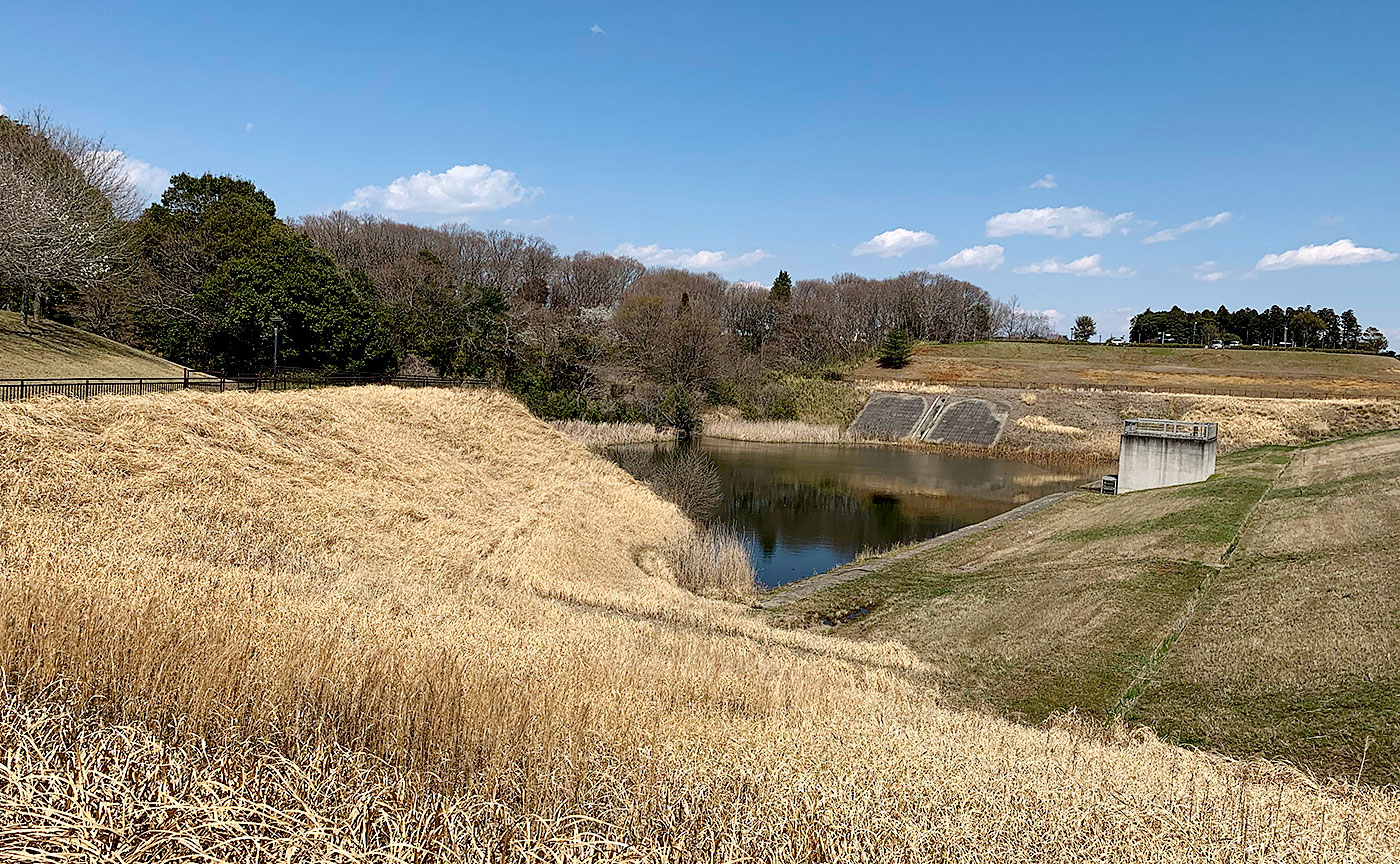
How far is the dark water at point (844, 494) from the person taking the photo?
2252 centimetres

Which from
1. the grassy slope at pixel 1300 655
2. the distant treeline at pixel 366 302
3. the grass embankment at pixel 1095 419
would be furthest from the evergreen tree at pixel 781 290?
the grassy slope at pixel 1300 655

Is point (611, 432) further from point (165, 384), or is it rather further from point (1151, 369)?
point (1151, 369)

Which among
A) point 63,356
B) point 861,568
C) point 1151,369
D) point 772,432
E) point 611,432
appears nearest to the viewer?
point 861,568

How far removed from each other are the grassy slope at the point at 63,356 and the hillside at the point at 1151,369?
48219mm

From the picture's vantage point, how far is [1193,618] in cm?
1177

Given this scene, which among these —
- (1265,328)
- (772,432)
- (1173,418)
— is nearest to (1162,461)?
(1173,418)

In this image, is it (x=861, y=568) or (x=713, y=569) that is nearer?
(x=713, y=569)

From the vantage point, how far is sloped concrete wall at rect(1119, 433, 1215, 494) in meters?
26.5

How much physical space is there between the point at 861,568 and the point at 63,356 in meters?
22.7

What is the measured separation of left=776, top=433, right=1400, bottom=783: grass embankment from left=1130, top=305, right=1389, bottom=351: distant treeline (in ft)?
227

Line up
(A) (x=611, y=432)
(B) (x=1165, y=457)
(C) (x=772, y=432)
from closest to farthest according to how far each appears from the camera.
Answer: (B) (x=1165, y=457), (A) (x=611, y=432), (C) (x=772, y=432)

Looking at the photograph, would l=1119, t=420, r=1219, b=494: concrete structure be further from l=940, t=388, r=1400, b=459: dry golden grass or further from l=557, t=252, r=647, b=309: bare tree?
l=557, t=252, r=647, b=309: bare tree

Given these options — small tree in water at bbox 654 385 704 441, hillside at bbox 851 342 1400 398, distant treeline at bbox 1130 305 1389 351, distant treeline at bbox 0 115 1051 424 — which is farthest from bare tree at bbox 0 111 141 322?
distant treeline at bbox 1130 305 1389 351

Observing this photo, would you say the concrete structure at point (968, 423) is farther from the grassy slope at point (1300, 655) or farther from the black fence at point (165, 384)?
the grassy slope at point (1300, 655)
